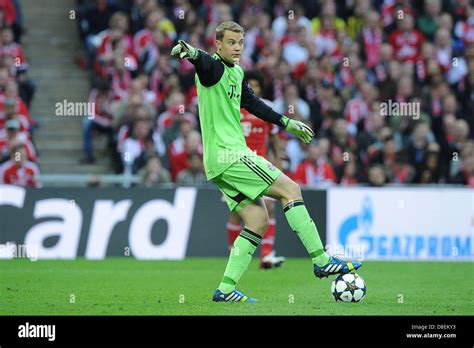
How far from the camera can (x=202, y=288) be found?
11766mm

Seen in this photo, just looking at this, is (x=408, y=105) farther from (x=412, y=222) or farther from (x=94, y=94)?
(x=94, y=94)

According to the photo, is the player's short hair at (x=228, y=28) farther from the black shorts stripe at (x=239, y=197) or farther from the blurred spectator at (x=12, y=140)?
the blurred spectator at (x=12, y=140)

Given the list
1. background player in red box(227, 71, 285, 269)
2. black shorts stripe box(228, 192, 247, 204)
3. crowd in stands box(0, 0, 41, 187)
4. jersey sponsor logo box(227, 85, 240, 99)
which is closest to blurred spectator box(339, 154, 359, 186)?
background player in red box(227, 71, 285, 269)

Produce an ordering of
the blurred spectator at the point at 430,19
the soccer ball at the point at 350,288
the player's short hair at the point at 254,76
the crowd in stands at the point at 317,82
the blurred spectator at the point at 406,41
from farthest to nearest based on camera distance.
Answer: the blurred spectator at the point at 430,19
the blurred spectator at the point at 406,41
the crowd in stands at the point at 317,82
the player's short hair at the point at 254,76
the soccer ball at the point at 350,288

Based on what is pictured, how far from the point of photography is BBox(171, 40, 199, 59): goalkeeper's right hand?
9070 millimetres

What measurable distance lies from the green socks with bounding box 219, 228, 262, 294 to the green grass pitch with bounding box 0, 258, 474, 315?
0.87ft

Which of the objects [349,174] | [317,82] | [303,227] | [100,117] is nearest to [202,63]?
[303,227]

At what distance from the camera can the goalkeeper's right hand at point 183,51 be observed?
907cm

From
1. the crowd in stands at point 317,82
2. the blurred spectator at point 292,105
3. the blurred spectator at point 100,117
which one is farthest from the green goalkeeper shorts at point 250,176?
the blurred spectator at point 100,117

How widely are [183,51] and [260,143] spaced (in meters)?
5.00

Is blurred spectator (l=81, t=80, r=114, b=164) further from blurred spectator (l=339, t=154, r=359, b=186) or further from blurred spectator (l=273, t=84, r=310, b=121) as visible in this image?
blurred spectator (l=339, t=154, r=359, b=186)

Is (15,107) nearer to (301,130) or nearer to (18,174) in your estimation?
(18,174)

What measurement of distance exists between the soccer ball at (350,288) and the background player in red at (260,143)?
4.05 meters
